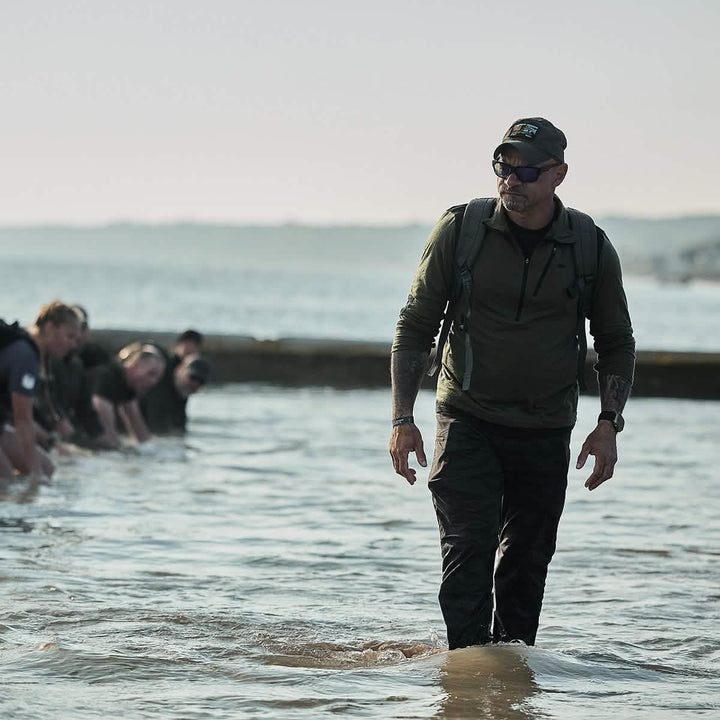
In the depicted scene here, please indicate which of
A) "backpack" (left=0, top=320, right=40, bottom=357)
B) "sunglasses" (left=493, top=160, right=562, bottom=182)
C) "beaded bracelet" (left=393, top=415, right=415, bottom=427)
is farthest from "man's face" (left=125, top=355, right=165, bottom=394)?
"sunglasses" (left=493, top=160, right=562, bottom=182)

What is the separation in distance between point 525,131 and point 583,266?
0.53 meters

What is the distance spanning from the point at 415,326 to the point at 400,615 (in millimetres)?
2024

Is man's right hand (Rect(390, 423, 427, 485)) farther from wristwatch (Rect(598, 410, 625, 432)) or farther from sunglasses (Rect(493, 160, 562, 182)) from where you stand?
sunglasses (Rect(493, 160, 562, 182))

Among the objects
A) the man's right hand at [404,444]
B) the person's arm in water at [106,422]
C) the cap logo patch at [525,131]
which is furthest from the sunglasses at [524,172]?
the person's arm in water at [106,422]

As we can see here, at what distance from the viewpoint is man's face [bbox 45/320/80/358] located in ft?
37.2

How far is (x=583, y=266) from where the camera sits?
220 inches

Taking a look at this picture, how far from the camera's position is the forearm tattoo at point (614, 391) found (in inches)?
229

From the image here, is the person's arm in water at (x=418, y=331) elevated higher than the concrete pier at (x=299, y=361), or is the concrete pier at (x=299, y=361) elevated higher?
the person's arm in water at (x=418, y=331)

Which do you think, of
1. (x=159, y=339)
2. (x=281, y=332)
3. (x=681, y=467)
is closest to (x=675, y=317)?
(x=281, y=332)

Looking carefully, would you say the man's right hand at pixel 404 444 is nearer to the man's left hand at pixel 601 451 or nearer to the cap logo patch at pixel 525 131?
the man's left hand at pixel 601 451

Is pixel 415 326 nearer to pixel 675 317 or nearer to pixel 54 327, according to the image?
pixel 54 327

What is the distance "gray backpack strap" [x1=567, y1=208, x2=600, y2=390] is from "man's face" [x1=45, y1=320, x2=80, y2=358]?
6.34 metres

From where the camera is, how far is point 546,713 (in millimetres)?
5133

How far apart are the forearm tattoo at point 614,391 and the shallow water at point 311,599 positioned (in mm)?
977
